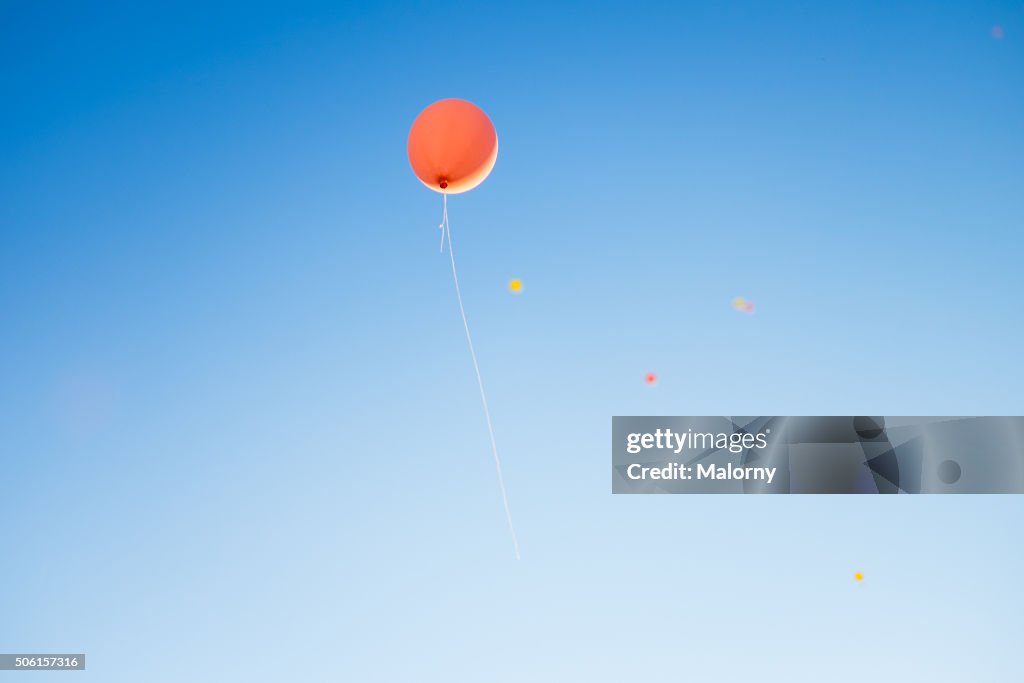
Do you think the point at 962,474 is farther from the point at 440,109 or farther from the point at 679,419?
the point at 440,109

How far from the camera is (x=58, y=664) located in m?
7.56

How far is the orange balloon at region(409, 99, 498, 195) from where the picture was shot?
4949 mm

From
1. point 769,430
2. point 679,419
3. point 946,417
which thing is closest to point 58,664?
point 679,419

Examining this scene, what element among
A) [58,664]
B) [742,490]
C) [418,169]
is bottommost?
[58,664]

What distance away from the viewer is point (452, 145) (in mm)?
4934

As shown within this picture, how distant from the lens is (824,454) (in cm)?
701

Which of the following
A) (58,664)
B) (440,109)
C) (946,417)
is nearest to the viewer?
(440,109)

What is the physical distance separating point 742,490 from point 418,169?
4213mm

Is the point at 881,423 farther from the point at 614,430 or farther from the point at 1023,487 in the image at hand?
the point at 614,430

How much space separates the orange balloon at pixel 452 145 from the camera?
495cm

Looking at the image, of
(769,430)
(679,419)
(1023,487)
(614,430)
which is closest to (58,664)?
(614,430)

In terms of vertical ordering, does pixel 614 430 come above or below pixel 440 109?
below

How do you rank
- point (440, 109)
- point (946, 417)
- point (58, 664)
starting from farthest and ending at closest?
point (58, 664) < point (946, 417) < point (440, 109)

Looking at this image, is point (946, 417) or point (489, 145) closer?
point (489, 145)
